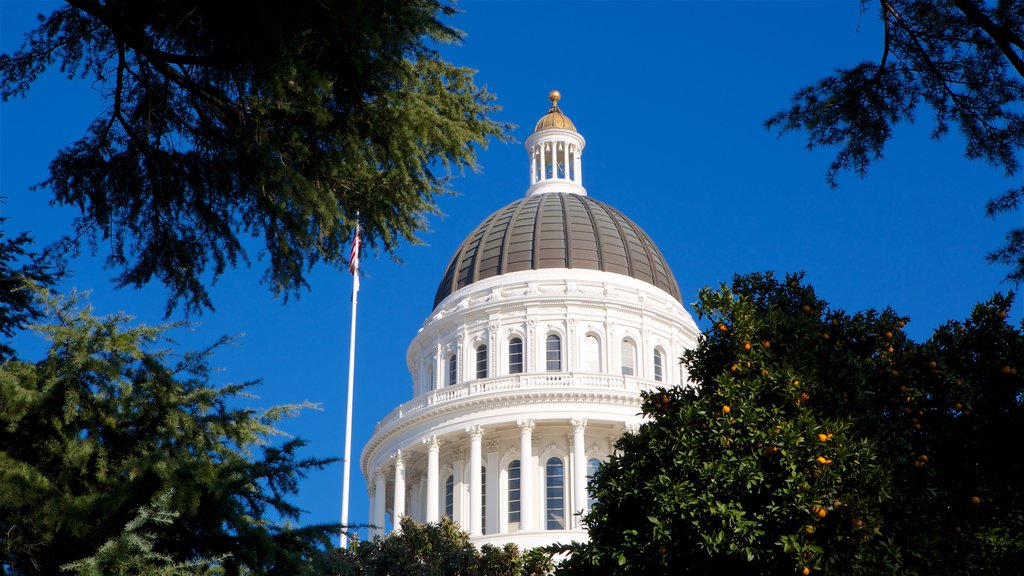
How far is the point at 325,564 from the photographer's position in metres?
15.3

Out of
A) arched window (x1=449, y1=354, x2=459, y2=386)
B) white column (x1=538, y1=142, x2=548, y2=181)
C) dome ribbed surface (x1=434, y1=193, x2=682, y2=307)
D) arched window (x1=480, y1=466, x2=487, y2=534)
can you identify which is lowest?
arched window (x1=480, y1=466, x2=487, y2=534)

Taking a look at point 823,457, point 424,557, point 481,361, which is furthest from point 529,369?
point 823,457

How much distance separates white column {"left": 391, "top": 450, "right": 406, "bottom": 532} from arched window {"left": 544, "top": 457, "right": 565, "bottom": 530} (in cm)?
741

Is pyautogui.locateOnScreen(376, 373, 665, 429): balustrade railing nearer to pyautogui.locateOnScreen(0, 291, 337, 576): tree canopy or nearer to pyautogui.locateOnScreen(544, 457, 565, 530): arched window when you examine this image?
pyautogui.locateOnScreen(544, 457, 565, 530): arched window

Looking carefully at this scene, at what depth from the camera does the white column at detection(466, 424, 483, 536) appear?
70.1m

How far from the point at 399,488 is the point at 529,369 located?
30.7 feet

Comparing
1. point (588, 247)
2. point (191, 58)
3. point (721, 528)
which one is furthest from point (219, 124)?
point (588, 247)

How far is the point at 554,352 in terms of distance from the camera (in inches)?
3009

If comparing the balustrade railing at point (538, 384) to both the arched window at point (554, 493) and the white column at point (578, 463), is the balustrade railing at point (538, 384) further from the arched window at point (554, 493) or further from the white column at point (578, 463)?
the arched window at point (554, 493)

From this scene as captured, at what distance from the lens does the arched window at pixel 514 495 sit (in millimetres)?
70438

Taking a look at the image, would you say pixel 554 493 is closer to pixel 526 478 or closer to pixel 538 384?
pixel 526 478

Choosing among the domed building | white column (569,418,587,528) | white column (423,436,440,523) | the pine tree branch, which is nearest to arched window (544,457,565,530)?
Result: the domed building

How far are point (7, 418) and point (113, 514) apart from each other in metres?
1.89

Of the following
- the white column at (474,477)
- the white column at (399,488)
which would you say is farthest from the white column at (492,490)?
the white column at (399,488)
